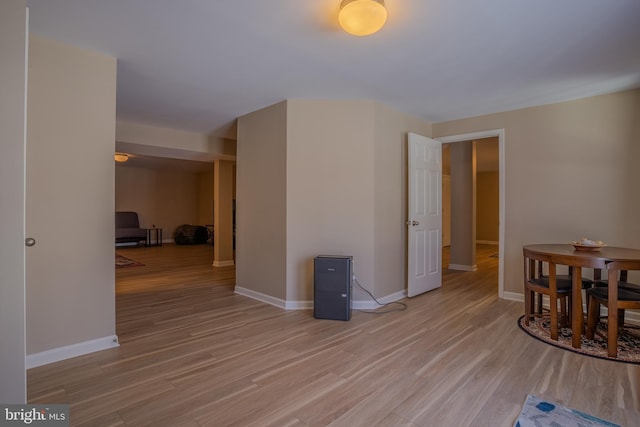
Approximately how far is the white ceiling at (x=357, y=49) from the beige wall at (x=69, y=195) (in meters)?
0.25

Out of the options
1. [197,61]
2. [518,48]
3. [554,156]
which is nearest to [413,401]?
[518,48]

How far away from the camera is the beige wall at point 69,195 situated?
2203 millimetres

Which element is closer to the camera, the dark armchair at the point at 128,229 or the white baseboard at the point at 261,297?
the white baseboard at the point at 261,297

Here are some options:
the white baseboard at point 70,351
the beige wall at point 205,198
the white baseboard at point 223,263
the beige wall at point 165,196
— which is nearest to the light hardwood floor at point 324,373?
the white baseboard at point 70,351

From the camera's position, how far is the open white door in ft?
12.8

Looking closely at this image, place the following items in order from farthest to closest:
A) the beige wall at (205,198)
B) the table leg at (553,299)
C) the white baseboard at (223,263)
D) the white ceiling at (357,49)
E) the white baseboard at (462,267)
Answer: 1. the beige wall at (205,198)
2. the white baseboard at (223,263)
3. the white baseboard at (462,267)
4. the table leg at (553,299)
5. the white ceiling at (357,49)

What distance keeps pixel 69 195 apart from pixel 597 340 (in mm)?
4410

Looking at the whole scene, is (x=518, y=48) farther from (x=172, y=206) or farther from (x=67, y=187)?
(x=172, y=206)

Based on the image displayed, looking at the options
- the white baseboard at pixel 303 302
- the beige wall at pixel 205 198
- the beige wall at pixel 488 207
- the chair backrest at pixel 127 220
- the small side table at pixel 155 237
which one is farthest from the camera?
the beige wall at pixel 205 198

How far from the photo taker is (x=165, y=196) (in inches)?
396

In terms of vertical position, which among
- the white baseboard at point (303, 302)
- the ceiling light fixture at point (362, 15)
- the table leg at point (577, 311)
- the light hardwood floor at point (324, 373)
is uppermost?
the ceiling light fixture at point (362, 15)

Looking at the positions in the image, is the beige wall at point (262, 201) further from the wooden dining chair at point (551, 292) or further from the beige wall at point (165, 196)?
the beige wall at point (165, 196)

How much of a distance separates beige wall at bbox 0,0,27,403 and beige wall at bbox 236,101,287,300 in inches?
93.1
